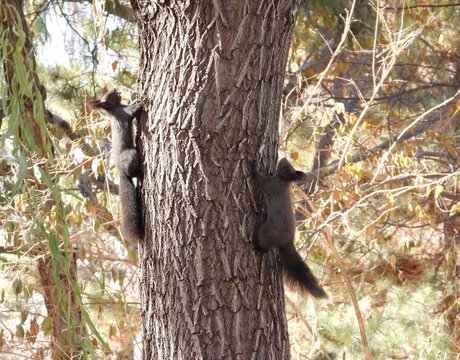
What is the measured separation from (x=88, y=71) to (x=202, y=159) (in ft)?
11.5

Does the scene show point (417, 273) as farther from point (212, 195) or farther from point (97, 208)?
point (212, 195)

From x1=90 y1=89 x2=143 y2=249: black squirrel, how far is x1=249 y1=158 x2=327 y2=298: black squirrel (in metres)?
0.38

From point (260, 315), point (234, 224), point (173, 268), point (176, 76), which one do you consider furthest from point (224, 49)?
point (260, 315)

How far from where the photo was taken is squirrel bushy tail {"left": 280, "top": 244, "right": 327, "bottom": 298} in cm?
202

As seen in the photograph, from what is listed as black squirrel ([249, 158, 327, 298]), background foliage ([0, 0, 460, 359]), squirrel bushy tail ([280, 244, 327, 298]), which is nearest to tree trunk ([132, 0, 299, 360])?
black squirrel ([249, 158, 327, 298])

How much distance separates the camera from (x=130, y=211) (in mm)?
1916

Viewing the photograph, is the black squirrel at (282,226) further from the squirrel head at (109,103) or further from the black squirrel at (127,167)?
the squirrel head at (109,103)

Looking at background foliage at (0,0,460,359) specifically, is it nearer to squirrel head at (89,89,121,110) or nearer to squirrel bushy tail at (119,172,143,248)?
squirrel head at (89,89,121,110)

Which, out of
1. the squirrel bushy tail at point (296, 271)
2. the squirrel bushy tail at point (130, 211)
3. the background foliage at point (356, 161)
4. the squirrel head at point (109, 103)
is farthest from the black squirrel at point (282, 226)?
the background foliage at point (356, 161)

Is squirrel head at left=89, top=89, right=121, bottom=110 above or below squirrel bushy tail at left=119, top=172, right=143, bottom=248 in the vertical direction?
above

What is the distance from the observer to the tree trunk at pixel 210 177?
5.69 feet

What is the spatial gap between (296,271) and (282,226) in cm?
23

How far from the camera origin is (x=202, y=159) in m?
1.75

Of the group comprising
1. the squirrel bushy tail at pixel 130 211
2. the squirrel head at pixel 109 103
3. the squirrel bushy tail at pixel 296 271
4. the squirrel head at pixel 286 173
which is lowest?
the squirrel bushy tail at pixel 296 271
